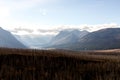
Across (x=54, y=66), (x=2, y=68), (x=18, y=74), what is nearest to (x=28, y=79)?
(x=18, y=74)

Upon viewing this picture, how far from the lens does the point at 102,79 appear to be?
15.2 metres

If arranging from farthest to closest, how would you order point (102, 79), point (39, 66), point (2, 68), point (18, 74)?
1. point (39, 66)
2. point (2, 68)
3. point (18, 74)
4. point (102, 79)

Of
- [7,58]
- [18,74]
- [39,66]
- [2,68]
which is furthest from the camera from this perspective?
[7,58]

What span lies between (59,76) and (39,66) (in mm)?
4093

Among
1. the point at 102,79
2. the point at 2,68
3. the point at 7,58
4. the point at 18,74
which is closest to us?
the point at 102,79

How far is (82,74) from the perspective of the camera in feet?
55.9

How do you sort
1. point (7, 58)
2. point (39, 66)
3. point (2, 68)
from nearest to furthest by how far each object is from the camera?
point (2, 68) → point (39, 66) → point (7, 58)

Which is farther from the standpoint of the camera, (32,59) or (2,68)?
(32,59)

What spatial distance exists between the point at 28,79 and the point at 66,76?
2171 mm

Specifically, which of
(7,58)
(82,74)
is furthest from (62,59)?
(82,74)

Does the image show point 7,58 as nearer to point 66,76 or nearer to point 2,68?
point 2,68

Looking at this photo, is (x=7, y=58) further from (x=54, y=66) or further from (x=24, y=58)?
(x=54, y=66)

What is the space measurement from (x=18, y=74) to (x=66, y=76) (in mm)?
2808

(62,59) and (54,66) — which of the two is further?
(62,59)
